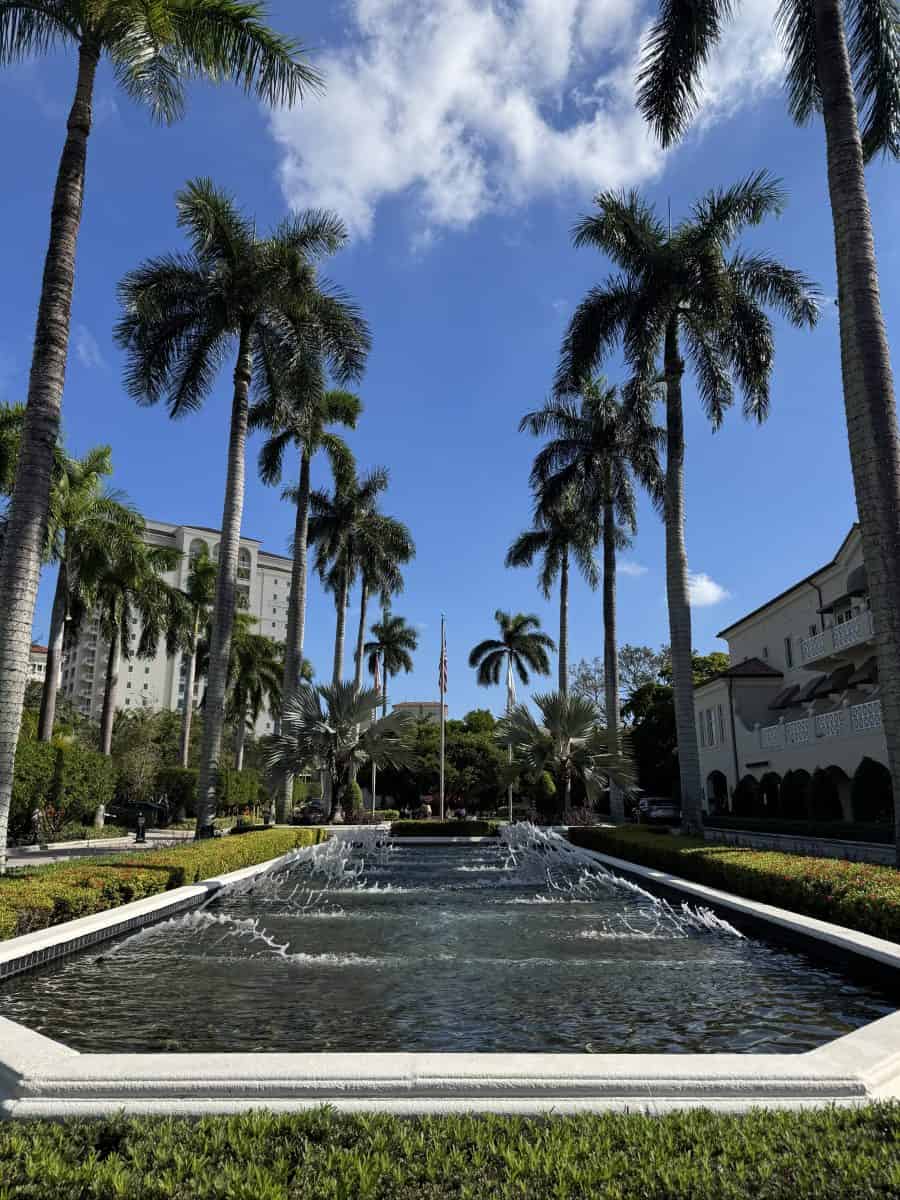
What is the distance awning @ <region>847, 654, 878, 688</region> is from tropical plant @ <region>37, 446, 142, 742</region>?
24.9 meters

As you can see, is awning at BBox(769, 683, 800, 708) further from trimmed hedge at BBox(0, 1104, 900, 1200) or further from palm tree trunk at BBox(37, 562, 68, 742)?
Answer: trimmed hedge at BBox(0, 1104, 900, 1200)

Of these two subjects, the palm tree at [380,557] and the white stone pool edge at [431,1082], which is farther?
the palm tree at [380,557]

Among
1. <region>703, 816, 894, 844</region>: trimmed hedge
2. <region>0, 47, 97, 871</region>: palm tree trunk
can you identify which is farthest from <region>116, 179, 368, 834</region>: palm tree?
<region>703, 816, 894, 844</region>: trimmed hedge

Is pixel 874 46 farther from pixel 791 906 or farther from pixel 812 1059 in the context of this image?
pixel 812 1059

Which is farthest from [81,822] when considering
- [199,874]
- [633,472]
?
[633,472]

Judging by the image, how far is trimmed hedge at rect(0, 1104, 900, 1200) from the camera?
314cm

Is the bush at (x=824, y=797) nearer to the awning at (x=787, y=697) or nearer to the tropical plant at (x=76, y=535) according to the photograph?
the awning at (x=787, y=697)

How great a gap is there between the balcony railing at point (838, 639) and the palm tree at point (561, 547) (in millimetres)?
8971

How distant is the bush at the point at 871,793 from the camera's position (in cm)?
2442

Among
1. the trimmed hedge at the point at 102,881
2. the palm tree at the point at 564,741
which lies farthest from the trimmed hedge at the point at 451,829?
the trimmed hedge at the point at 102,881

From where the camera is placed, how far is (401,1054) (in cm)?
464

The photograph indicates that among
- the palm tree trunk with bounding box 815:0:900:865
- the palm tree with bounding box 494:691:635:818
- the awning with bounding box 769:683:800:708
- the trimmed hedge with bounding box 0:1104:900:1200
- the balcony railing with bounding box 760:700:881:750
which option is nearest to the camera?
the trimmed hedge with bounding box 0:1104:900:1200

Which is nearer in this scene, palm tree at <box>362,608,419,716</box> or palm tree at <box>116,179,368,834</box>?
palm tree at <box>116,179,368,834</box>

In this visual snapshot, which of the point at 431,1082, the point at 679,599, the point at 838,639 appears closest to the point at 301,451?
the point at 679,599
